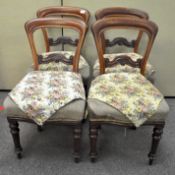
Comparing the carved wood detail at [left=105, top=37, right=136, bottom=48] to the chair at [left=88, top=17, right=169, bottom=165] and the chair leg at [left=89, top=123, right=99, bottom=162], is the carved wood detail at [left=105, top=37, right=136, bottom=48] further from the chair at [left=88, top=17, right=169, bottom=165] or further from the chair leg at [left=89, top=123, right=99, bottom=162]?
the chair leg at [left=89, top=123, right=99, bottom=162]

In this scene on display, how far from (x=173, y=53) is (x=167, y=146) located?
0.90m

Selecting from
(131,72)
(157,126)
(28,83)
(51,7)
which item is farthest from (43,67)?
(157,126)

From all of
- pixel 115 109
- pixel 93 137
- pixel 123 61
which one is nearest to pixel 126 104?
pixel 115 109

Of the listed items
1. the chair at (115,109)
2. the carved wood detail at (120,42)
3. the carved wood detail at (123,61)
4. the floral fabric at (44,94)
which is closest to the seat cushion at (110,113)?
the chair at (115,109)

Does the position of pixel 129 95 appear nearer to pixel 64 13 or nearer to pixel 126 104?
pixel 126 104

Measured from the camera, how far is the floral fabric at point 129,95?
1.33 m

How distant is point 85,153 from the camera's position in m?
1.64

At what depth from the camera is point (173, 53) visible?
217cm

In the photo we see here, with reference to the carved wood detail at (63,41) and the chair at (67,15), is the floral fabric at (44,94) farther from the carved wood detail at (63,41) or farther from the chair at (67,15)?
the carved wood detail at (63,41)

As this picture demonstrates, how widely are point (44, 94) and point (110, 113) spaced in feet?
1.34

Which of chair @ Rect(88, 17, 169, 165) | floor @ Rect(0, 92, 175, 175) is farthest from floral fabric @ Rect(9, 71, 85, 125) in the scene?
floor @ Rect(0, 92, 175, 175)

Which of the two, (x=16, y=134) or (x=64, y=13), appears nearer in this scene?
(x=16, y=134)

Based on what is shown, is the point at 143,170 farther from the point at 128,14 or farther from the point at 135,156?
the point at 128,14

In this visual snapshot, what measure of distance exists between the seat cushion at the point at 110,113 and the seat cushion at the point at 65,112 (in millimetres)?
66
